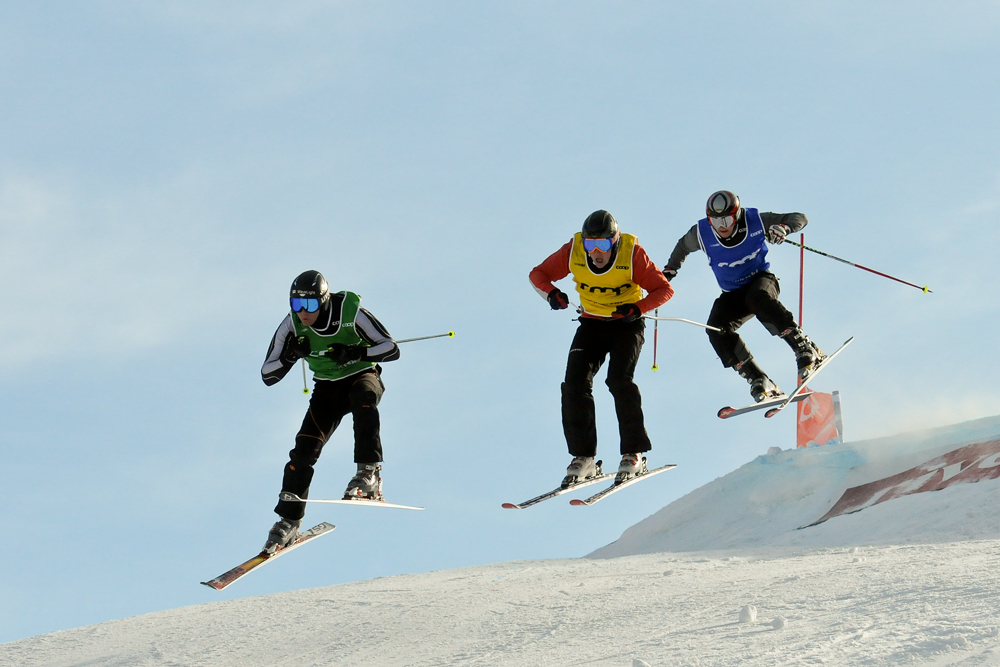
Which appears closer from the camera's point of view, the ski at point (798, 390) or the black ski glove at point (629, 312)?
the black ski glove at point (629, 312)

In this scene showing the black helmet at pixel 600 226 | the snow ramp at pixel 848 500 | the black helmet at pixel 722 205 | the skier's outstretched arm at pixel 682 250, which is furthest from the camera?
the snow ramp at pixel 848 500

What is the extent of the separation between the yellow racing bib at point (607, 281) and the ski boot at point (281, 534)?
3376 millimetres

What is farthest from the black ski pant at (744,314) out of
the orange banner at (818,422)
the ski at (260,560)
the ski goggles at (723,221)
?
the orange banner at (818,422)

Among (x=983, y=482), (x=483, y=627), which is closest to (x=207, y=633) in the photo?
(x=483, y=627)

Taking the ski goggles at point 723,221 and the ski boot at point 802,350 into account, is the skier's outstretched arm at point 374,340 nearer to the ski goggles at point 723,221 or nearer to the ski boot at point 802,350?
the ski goggles at point 723,221

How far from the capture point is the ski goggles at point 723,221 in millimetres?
11234

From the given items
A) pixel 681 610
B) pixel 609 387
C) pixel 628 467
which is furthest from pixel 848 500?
pixel 681 610

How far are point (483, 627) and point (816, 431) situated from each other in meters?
13.6

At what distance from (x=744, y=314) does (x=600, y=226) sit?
2201 mm

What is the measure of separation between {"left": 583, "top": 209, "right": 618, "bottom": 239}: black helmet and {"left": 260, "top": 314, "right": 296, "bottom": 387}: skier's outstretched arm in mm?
2845

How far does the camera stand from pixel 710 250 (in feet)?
37.8

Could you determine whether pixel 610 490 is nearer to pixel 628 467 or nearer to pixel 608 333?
pixel 628 467

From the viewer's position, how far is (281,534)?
10.3 metres

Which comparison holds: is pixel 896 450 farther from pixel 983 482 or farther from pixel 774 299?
pixel 774 299
